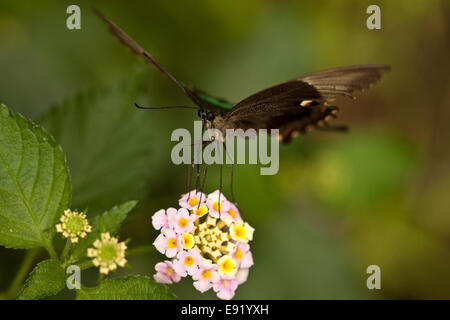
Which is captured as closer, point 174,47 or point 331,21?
point 174,47

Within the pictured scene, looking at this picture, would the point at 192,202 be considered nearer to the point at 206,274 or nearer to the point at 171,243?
the point at 171,243

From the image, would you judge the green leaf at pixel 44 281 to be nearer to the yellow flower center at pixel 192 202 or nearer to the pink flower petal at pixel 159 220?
the pink flower petal at pixel 159 220

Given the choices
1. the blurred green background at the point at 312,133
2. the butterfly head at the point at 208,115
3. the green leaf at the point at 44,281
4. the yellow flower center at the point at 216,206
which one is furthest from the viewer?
the blurred green background at the point at 312,133

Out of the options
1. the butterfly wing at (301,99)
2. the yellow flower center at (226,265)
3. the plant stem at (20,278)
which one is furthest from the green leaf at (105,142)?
the yellow flower center at (226,265)

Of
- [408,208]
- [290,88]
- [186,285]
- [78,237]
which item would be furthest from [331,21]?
[78,237]

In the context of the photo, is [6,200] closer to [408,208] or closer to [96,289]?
[96,289]

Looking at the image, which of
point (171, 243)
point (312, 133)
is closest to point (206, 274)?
point (171, 243)
